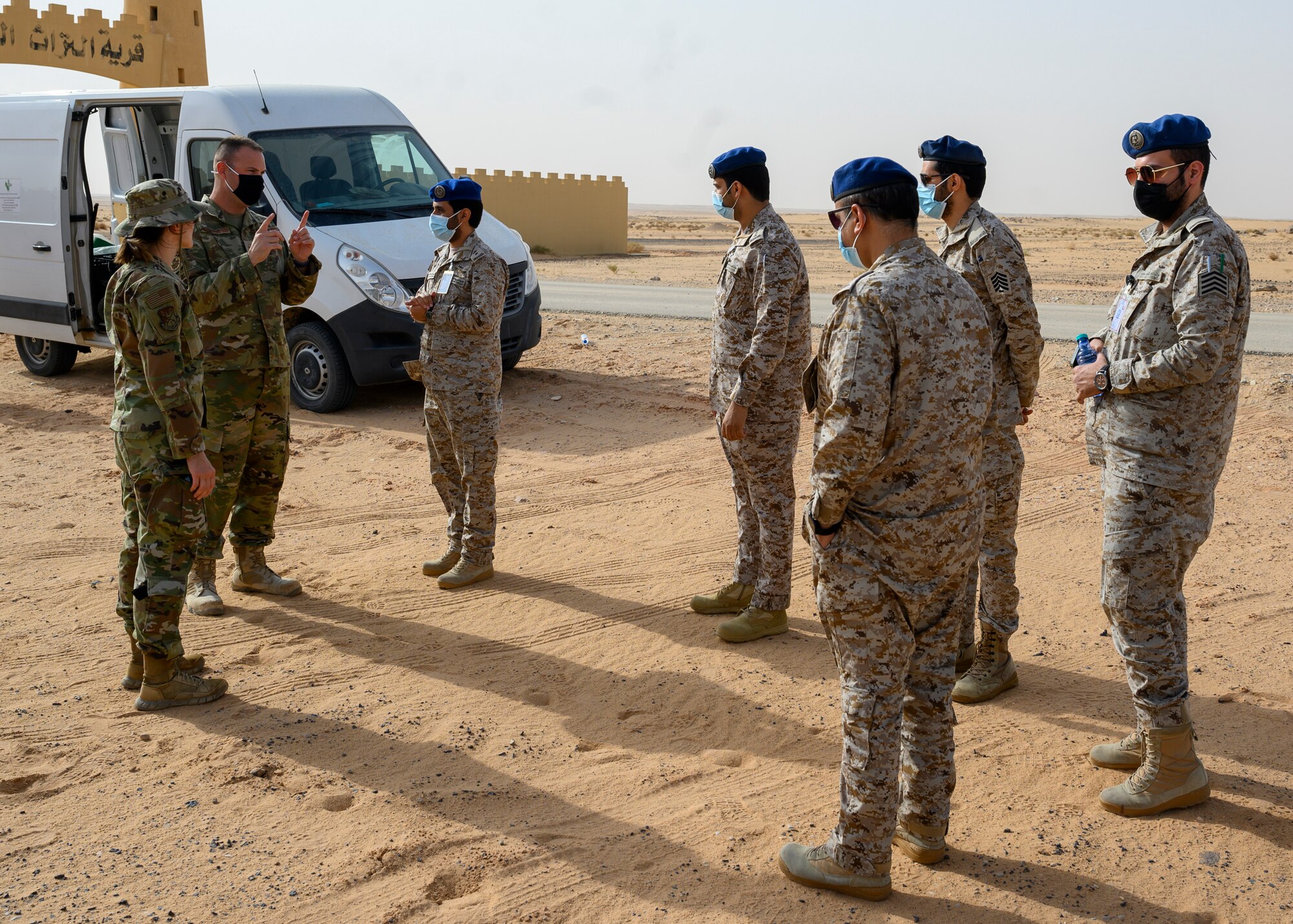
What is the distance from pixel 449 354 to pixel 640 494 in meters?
2.46

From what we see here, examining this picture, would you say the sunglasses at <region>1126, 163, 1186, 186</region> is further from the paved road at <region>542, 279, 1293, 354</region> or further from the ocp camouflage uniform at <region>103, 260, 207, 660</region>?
the paved road at <region>542, 279, 1293, 354</region>

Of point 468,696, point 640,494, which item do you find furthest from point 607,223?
point 468,696

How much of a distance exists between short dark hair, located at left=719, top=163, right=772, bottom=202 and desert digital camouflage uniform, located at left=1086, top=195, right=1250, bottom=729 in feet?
5.69

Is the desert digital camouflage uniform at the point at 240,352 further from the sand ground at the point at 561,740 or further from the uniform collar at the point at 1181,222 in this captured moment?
the uniform collar at the point at 1181,222

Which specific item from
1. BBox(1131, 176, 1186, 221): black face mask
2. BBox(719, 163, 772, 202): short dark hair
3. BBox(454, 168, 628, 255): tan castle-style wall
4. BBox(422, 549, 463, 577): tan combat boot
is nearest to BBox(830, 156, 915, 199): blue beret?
BBox(1131, 176, 1186, 221): black face mask

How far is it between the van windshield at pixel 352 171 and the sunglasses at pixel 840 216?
6738 millimetres

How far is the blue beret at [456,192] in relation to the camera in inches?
219

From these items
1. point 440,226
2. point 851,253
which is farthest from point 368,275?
point 851,253

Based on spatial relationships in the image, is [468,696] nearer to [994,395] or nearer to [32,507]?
[994,395]

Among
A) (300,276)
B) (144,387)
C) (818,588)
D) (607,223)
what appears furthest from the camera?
(607,223)

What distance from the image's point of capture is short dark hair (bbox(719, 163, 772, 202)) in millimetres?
4820

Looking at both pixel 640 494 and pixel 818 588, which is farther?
pixel 640 494

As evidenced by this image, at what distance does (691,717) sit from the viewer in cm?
458

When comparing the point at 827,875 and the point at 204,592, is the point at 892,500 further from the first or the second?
the point at 204,592
